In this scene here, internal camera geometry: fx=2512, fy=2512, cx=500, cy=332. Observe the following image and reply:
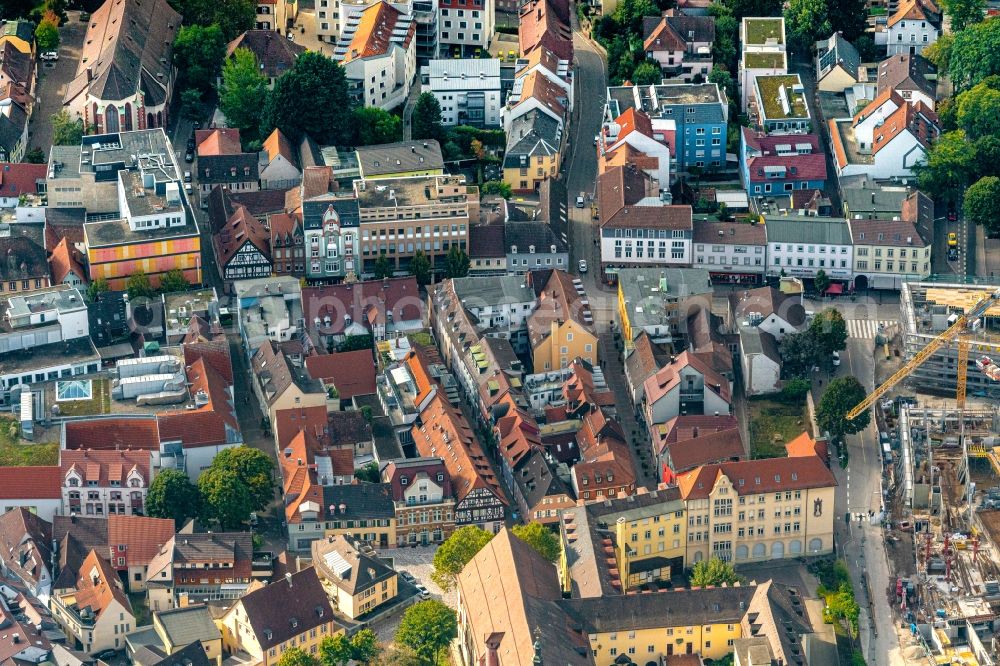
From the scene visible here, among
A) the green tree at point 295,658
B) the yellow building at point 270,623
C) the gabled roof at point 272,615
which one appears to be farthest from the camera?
the gabled roof at point 272,615

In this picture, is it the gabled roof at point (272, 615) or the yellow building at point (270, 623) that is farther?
the gabled roof at point (272, 615)

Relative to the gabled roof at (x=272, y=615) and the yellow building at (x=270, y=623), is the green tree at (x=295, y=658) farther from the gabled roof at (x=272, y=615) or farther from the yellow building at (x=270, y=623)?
the gabled roof at (x=272, y=615)

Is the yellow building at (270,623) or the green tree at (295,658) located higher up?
the yellow building at (270,623)

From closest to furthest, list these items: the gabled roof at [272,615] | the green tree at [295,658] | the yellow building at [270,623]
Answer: the green tree at [295,658], the yellow building at [270,623], the gabled roof at [272,615]

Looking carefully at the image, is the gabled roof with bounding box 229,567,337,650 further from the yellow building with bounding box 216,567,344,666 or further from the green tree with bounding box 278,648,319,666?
the green tree with bounding box 278,648,319,666

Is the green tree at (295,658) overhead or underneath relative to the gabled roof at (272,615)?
underneath

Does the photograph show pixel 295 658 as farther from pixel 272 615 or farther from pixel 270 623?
pixel 272 615

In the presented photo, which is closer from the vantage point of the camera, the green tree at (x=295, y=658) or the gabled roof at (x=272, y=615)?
the green tree at (x=295, y=658)

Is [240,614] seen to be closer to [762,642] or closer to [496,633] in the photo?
[496,633]

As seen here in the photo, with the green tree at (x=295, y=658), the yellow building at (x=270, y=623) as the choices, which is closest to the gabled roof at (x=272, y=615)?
the yellow building at (x=270, y=623)

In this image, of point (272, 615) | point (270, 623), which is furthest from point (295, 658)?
point (272, 615)
